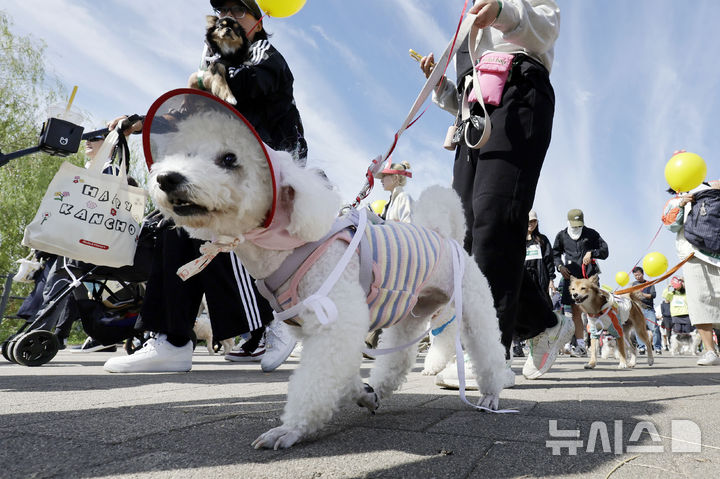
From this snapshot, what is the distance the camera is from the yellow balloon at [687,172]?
6332 millimetres

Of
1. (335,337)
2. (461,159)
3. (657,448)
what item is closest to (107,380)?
(335,337)

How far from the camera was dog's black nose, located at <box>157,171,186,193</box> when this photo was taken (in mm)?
1450

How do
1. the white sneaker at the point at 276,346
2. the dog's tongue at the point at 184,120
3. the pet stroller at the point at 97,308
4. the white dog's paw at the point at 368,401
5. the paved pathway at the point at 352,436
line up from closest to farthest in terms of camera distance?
the paved pathway at the point at 352,436 → the dog's tongue at the point at 184,120 → the white dog's paw at the point at 368,401 → the white sneaker at the point at 276,346 → the pet stroller at the point at 97,308

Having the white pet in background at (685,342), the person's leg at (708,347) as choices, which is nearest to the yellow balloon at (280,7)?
the person's leg at (708,347)

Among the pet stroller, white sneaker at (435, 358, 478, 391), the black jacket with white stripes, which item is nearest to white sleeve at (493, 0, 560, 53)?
the black jacket with white stripes

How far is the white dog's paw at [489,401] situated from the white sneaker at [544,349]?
1.50 metres

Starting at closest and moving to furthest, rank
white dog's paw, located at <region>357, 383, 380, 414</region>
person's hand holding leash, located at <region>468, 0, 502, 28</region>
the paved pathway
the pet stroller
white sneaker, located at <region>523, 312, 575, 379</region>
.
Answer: the paved pathway < white dog's paw, located at <region>357, 383, 380, 414</region> < person's hand holding leash, located at <region>468, 0, 502, 28</region> < white sneaker, located at <region>523, 312, 575, 379</region> < the pet stroller

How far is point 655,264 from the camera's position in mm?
11258

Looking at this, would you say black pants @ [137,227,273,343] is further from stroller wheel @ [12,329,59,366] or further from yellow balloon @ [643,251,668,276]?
yellow balloon @ [643,251,668,276]

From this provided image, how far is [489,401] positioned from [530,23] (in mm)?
2165

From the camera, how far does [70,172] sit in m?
3.42

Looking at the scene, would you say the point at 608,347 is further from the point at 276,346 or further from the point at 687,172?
the point at 276,346

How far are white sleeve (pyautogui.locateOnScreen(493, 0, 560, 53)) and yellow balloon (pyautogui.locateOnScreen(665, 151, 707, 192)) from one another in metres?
4.70

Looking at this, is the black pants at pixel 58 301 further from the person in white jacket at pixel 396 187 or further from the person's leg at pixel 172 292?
the person in white jacket at pixel 396 187
